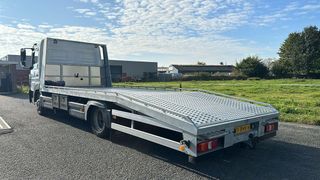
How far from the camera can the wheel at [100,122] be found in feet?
20.5

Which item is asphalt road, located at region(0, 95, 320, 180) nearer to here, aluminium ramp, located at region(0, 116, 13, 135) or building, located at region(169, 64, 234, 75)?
aluminium ramp, located at region(0, 116, 13, 135)

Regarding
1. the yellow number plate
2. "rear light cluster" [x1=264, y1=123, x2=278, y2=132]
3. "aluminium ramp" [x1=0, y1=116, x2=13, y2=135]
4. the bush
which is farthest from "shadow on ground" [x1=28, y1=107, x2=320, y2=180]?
the bush

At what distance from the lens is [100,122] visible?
266 inches

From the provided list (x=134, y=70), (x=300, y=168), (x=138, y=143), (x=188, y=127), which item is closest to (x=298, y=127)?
(x=300, y=168)

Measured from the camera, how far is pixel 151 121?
4.79 meters

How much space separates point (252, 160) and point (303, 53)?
60.0 m

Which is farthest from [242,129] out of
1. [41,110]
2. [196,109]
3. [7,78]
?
[7,78]

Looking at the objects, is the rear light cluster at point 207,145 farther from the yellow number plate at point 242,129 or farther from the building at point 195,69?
the building at point 195,69

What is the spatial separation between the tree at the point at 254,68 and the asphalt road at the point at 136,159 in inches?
2062

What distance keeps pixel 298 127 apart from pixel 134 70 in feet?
180

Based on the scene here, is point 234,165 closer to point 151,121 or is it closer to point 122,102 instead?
point 151,121

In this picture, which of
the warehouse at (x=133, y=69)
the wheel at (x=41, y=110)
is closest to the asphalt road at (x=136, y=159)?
the wheel at (x=41, y=110)

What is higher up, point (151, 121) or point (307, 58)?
point (307, 58)

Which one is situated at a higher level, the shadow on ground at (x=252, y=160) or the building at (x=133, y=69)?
the building at (x=133, y=69)
